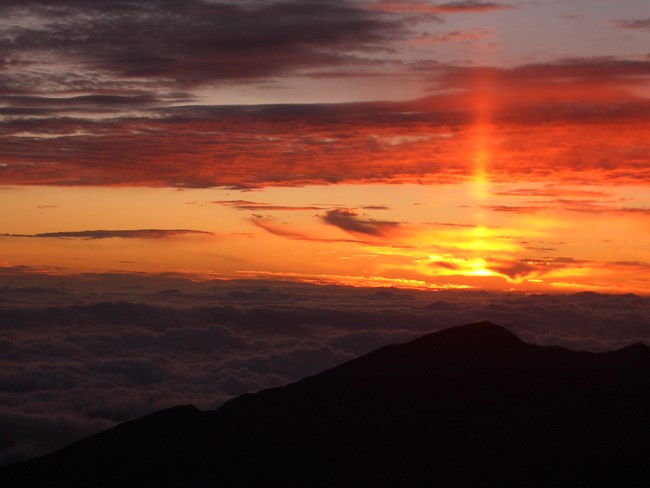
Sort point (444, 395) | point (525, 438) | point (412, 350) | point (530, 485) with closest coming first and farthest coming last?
point (530, 485)
point (525, 438)
point (444, 395)
point (412, 350)

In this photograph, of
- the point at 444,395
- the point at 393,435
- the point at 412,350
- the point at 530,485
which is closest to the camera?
the point at 530,485

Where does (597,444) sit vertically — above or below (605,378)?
below

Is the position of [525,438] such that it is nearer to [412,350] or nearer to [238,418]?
[412,350]

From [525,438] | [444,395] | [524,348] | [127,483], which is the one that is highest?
[524,348]

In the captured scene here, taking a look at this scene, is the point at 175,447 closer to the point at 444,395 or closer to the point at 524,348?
the point at 444,395

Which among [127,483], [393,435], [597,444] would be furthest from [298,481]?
[597,444]

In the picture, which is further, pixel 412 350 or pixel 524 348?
pixel 412 350
